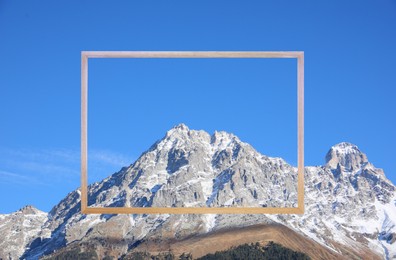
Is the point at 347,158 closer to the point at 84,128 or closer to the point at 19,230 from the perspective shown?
the point at 19,230

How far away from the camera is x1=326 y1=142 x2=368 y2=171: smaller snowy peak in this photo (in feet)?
311

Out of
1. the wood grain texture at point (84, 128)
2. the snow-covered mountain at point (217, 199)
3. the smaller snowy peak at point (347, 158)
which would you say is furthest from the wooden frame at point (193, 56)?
the smaller snowy peak at point (347, 158)

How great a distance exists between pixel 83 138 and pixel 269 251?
45918mm

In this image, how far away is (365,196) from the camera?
94312mm

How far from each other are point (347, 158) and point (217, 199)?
27134 millimetres

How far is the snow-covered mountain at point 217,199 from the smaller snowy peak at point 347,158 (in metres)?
0.15

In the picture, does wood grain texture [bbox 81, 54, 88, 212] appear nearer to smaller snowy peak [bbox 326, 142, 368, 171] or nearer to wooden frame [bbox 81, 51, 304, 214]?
wooden frame [bbox 81, 51, 304, 214]

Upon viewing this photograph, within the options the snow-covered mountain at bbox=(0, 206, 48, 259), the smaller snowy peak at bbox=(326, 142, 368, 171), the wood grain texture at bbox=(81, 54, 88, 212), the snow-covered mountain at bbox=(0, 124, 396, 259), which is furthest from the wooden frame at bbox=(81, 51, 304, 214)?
the smaller snowy peak at bbox=(326, 142, 368, 171)

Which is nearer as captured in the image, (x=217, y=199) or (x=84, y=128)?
(x=84, y=128)

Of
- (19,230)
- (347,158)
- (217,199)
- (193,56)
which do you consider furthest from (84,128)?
(347,158)

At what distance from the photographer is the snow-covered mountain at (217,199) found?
2687 inches

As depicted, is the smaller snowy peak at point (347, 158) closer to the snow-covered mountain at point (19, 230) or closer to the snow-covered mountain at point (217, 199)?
the snow-covered mountain at point (217, 199)

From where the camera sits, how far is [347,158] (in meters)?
94.7

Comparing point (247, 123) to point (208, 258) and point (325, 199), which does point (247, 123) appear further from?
point (325, 199)
